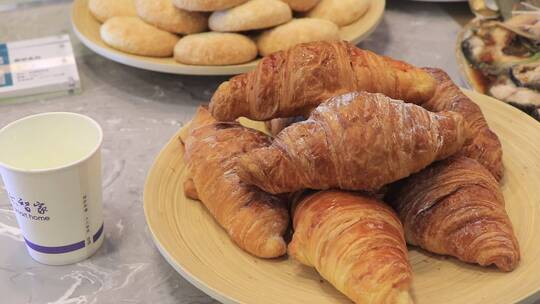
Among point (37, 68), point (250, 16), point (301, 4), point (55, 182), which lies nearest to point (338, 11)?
point (301, 4)

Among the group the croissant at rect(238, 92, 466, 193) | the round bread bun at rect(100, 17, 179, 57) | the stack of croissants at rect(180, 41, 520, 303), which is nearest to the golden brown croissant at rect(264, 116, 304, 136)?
the stack of croissants at rect(180, 41, 520, 303)

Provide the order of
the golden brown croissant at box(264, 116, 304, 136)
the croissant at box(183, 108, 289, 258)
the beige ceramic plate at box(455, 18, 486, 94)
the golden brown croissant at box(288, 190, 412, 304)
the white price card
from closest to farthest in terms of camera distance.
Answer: the golden brown croissant at box(288, 190, 412, 304) → the croissant at box(183, 108, 289, 258) → the golden brown croissant at box(264, 116, 304, 136) → the beige ceramic plate at box(455, 18, 486, 94) → the white price card

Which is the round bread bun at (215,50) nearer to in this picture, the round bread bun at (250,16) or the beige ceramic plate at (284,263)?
the round bread bun at (250,16)

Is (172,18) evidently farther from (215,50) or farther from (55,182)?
(55,182)

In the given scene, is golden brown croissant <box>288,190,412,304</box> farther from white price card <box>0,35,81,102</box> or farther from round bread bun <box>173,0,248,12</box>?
white price card <box>0,35,81,102</box>

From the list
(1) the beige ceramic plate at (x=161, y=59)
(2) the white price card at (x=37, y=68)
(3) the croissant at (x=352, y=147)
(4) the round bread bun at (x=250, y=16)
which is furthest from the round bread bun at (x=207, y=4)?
(3) the croissant at (x=352, y=147)
